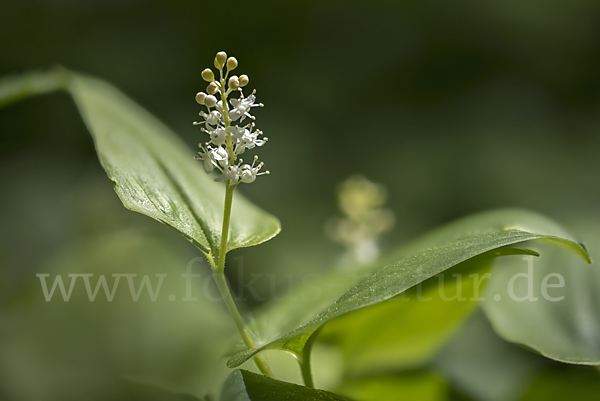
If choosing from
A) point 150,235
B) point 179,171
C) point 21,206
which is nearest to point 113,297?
point 150,235

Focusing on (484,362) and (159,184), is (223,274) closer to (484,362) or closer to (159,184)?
(159,184)

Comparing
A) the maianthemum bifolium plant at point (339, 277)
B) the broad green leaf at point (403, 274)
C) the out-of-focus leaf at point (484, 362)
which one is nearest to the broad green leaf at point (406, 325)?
the maianthemum bifolium plant at point (339, 277)

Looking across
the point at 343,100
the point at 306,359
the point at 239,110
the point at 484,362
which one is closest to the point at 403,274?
the point at 306,359

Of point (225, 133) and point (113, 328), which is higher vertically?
point (225, 133)

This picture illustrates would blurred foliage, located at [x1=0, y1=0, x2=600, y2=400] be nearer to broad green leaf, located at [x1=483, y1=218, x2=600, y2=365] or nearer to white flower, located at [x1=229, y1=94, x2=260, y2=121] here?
broad green leaf, located at [x1=483, y1=218, x2=600, y2=365]

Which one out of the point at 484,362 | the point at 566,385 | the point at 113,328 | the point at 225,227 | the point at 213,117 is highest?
the point at 213,117

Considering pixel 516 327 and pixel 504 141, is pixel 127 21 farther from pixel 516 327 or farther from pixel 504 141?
pixel 516 327
